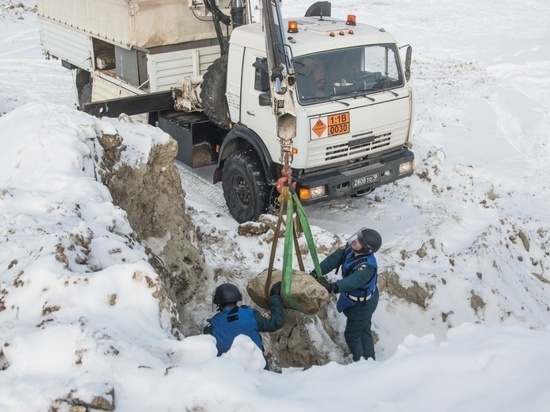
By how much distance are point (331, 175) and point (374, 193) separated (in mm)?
2025

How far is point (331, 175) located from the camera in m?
7.89

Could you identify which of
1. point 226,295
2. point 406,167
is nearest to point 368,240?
point 226,295

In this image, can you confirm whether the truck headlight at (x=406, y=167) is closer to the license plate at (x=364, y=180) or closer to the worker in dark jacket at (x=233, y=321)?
the license plate at (x=364, y=180)

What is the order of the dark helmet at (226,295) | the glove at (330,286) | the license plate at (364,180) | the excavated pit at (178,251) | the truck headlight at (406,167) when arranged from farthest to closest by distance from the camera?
the truck headlight at (406,167), the license plate at (364,180), the excavated pit at (178,251), the glove at (330,286), the dark helmet at (226,295)

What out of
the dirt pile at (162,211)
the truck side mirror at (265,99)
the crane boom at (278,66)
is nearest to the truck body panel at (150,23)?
the truck side mirror at (265,99)

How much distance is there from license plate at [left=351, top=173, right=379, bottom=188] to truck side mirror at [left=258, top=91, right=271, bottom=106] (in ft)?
4.75

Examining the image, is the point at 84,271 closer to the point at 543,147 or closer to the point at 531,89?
the point at 543,147

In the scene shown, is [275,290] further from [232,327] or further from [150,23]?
[150,23]

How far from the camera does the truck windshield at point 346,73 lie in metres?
7.54

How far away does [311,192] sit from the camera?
25.3ft

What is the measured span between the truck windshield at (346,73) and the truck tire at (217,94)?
1622 mm

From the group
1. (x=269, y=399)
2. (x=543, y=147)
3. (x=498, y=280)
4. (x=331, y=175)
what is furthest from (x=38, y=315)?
(x=543, y=147)

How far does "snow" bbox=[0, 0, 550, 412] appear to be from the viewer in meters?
3.17

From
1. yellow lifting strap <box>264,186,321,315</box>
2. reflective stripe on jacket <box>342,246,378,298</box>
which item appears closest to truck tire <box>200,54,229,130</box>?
yellow lifting strap <box>264,186,321,315</box>
